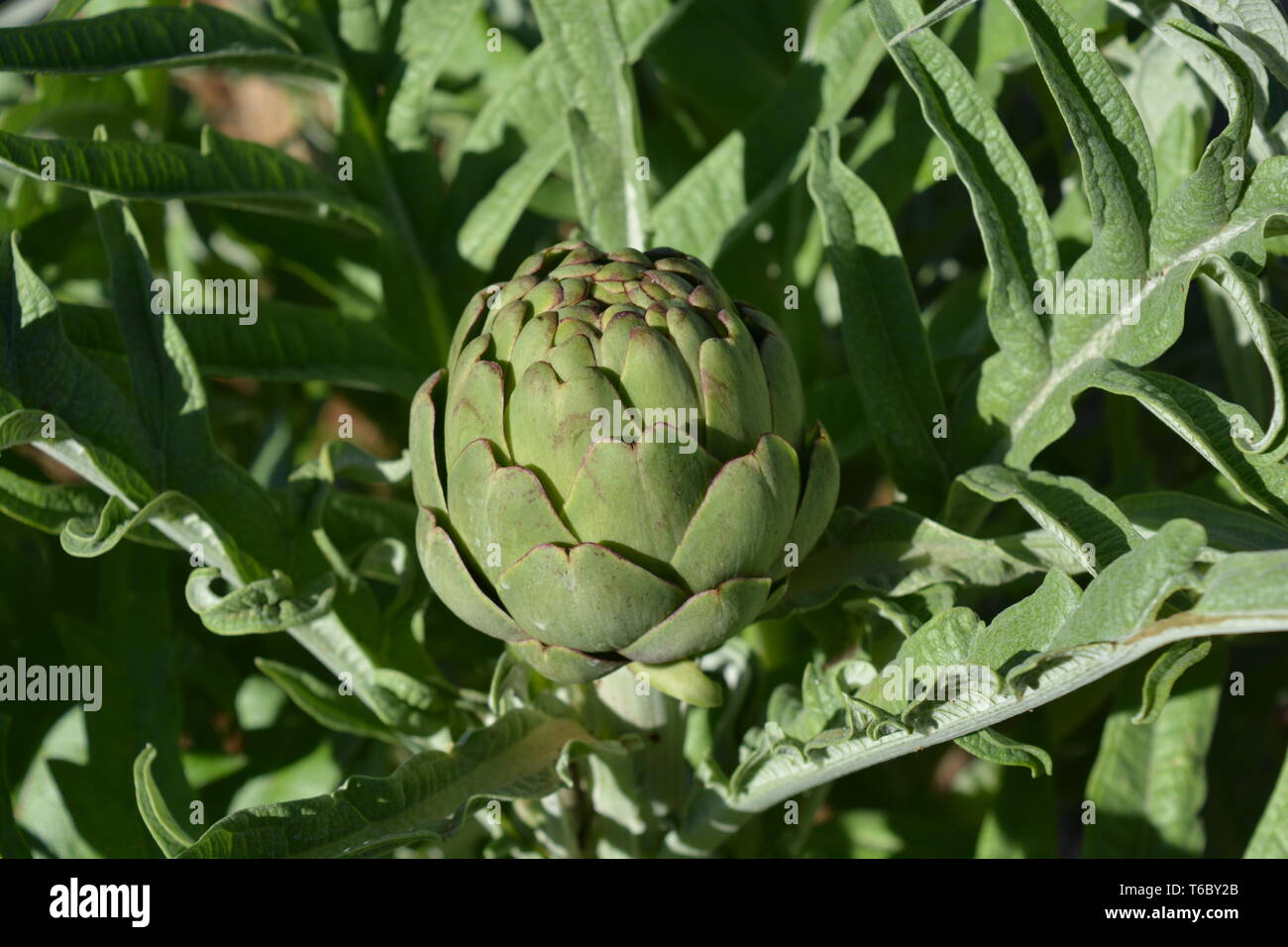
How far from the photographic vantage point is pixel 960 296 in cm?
103

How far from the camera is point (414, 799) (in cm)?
68

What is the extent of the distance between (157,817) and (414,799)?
14cm

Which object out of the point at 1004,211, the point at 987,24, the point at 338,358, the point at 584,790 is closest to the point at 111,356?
the point at 338,358

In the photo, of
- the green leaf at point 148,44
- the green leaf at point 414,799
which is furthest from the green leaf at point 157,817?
the green leaf at point 148,44

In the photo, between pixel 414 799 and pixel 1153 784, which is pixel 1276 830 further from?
pixel 414 799

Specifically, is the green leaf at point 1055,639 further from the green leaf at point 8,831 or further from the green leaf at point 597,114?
the green leaf at point 8,831

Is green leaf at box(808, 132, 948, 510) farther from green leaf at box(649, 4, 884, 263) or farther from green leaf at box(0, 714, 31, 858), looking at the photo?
green leaf at box(0, 714, 31, 858)

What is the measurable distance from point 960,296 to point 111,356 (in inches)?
26.3

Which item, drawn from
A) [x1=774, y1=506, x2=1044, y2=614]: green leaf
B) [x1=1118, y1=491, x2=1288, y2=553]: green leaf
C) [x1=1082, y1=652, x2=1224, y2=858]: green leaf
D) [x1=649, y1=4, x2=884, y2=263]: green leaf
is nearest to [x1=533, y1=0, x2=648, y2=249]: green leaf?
[x1=649, y1=4, x2=884, y2=263]: green leaf

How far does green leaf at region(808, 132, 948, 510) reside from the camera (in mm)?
761

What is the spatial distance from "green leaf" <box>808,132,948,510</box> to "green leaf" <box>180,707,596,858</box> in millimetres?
272

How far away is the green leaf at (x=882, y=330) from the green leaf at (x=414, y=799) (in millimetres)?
272

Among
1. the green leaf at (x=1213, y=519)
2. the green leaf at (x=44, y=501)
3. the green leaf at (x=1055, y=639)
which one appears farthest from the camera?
the green leaf at (x=44, y=501)

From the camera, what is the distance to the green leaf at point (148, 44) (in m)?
0.74
